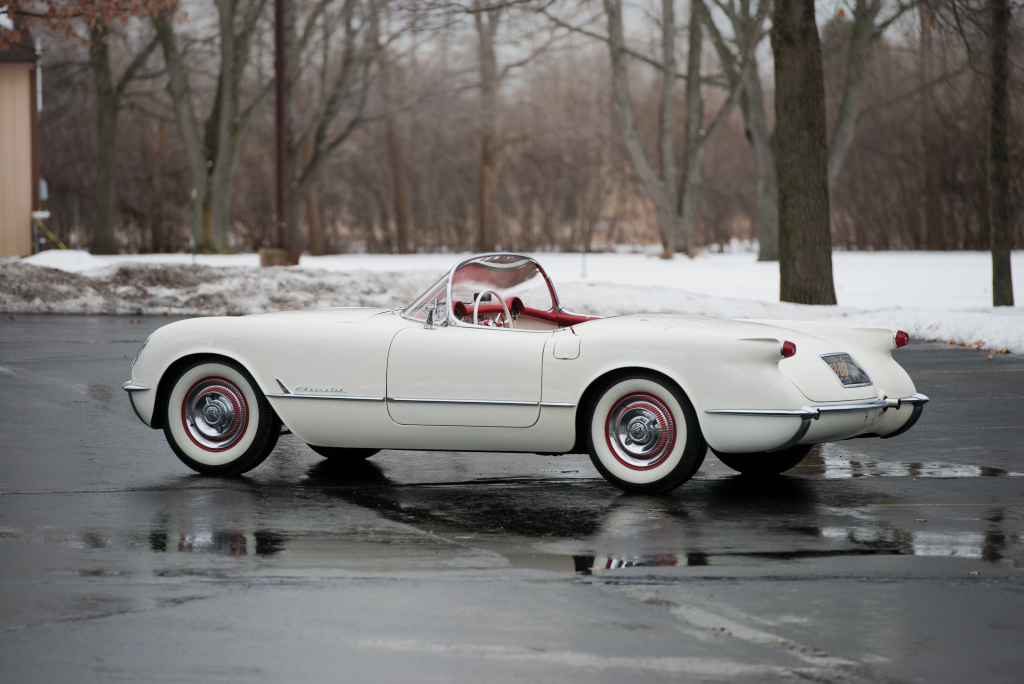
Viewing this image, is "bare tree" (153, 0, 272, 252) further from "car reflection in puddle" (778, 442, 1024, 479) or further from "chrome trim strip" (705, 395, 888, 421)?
"chrome trim strip" (705, 395, 888, 421)

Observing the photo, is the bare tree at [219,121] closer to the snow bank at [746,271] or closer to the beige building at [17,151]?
the snow bank at [746,271]

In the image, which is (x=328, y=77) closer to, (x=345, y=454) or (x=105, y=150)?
(x=105, y=150)

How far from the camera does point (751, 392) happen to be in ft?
19.8

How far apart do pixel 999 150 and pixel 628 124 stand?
16.6 metres

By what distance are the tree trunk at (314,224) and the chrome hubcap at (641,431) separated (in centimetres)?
3473

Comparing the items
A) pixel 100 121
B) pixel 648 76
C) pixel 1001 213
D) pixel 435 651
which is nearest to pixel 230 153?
pixel 100 121

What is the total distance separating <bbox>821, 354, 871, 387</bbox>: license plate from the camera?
639 centimetres

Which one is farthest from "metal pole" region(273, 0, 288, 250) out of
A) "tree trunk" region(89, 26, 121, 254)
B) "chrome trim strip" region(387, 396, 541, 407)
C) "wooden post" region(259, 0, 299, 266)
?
"chrome trim strip" region(387, 396, 541, 407)

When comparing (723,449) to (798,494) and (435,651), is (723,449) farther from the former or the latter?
(435,651)

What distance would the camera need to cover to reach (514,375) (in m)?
6.40

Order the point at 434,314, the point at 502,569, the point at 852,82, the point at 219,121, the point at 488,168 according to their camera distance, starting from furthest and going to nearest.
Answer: the point at 488,168 < the point at 219,121 < the point at 852,82 < the point at 434,314 < the point at 502,569

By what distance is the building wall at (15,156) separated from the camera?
28.4m

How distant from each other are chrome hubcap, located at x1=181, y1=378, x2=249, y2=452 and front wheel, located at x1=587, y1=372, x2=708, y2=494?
209cm

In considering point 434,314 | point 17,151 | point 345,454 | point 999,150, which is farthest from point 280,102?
point 434,314
